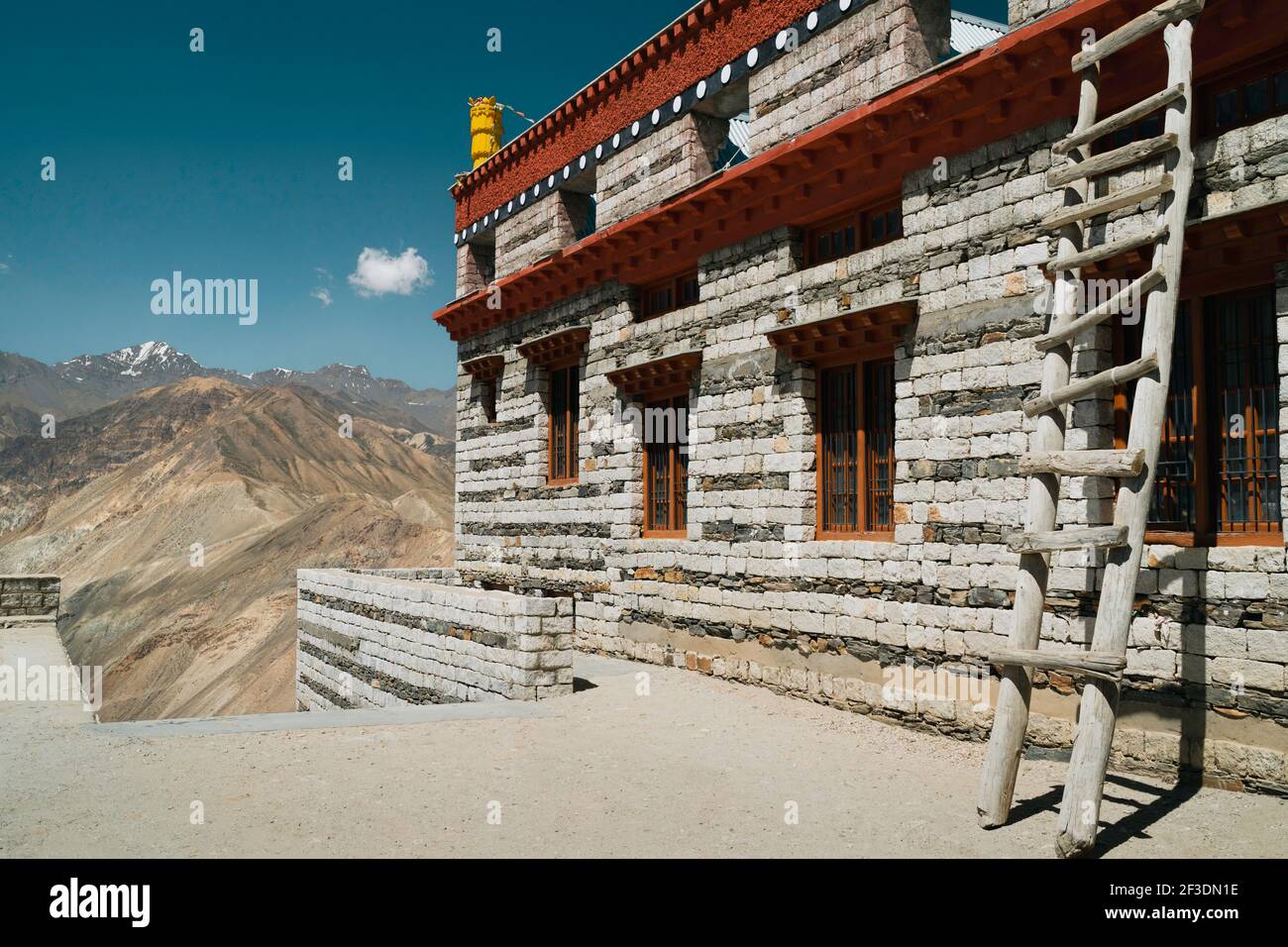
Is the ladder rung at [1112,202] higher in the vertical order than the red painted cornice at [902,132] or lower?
lower

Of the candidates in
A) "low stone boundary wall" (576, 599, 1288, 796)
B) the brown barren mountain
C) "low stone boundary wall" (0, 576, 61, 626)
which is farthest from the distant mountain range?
"low stone boundary wall" (576, 599, 1288, 796)

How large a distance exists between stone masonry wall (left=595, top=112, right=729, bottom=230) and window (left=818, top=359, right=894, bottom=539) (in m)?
3.89

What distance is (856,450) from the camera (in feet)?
36.2

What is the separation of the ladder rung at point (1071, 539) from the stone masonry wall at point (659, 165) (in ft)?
26.5

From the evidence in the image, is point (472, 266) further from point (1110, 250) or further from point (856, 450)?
point (1110, 250)

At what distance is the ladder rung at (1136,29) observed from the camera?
7.14 metres

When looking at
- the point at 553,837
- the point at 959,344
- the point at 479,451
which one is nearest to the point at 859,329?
the point at 959,344

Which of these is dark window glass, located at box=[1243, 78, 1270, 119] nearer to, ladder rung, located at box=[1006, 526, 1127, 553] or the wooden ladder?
the wooden ladder

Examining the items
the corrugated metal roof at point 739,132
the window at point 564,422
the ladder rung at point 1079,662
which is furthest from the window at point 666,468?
the ladder rung at point 1079,662

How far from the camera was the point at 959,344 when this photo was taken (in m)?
9.50

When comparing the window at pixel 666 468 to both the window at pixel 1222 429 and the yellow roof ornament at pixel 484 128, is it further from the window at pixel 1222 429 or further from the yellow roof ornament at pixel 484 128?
the yellow roof ornament at pixel 484 128

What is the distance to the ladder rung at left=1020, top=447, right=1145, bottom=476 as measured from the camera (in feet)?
20.1

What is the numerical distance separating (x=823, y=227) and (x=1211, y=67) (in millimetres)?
4640

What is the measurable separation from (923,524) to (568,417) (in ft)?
26.2
